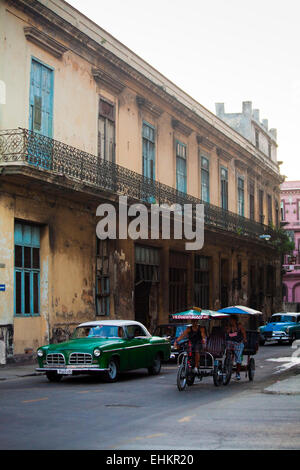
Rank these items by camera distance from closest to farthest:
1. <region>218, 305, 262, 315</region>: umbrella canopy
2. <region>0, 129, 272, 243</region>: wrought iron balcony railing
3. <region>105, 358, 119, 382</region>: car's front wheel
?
<region>105, 358, 119, 382</region>: car's front wheel
<region>218, 305, 262, 315</region>: umbrella canopy
<region>0, 129, 272, 243</region>: wrought iron balcony railing

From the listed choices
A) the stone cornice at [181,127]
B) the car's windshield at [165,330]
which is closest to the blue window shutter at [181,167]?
the stone cornice at [181,127]

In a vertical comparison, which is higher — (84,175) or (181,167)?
(181,167)

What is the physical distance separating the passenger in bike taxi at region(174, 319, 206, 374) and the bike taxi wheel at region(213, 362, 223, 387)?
1.23 feet

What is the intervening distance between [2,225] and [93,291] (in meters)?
5.27

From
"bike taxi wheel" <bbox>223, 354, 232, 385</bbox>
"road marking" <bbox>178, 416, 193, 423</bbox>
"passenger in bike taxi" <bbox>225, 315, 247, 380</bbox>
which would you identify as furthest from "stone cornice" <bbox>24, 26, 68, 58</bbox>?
"road marking" <bbox>178, 416, 193, 423</bbox>

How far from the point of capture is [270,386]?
1309 centimetres

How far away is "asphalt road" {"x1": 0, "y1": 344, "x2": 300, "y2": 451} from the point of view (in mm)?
7586

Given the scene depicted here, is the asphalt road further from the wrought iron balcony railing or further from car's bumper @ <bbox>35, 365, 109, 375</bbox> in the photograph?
the wrought iron balcony railing

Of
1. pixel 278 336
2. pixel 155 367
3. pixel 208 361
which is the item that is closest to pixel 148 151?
pixel 278 336

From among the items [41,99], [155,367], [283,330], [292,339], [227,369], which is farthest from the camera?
[292,339]

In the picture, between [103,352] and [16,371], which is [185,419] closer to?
[103,352]

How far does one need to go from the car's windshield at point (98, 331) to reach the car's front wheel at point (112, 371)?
789 mm

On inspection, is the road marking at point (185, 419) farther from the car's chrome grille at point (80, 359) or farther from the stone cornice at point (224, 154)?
the stone cornice at point (224, 154)

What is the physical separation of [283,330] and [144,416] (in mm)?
21793
